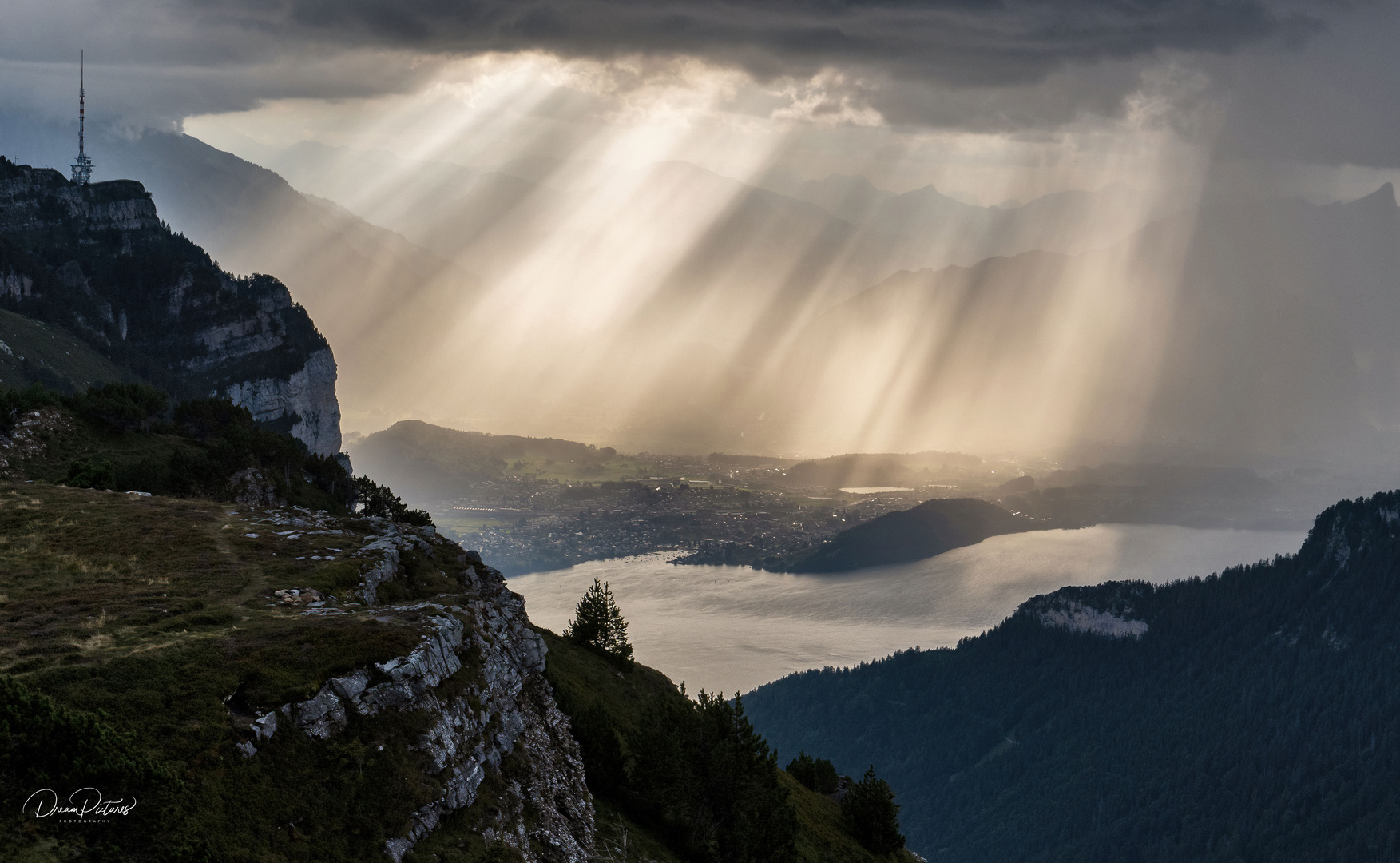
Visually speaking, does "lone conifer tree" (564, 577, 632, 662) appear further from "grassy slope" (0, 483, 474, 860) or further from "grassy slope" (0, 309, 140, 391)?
"grassy slope" (0, 309, 140, 391)

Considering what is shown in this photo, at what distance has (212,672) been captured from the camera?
117 ft

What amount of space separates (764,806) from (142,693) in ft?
118

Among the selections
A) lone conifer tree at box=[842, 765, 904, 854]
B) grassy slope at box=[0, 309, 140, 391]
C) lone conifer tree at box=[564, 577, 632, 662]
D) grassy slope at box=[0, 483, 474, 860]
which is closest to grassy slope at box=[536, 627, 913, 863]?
lone conifer tree at box=[842, 765, 904, 854]

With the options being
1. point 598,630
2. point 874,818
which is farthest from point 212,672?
point 874,818

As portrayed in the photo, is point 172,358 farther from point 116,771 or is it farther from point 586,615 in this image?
point 116,771

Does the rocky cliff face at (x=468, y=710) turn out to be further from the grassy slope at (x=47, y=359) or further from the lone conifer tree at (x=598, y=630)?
the grassy slope at (x=47, y=359)

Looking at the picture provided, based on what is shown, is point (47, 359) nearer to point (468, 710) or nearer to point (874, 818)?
point (874, 818)

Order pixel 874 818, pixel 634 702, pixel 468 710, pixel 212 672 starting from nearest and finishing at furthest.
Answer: pixel 212 672 < pixel 468 710 < pixel 634 702 < pixel 874 818

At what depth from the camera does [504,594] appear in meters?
59.3

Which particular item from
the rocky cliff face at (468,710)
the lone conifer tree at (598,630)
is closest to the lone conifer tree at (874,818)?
the lone conifer tree at (598,630)

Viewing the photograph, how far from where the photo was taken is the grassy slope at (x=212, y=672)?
30953 millimetres

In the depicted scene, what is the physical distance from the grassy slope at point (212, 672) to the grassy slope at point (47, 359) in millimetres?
103816

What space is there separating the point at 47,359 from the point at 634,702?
410 ft

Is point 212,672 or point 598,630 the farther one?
point 598,630
